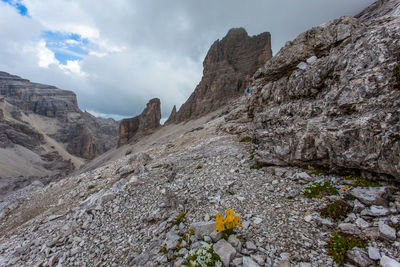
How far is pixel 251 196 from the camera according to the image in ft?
25.8

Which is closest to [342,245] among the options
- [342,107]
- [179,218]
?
[179,218]

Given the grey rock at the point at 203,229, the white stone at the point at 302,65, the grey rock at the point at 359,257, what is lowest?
the grey rock at the point at 359,257

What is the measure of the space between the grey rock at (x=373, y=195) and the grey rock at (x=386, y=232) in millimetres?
913

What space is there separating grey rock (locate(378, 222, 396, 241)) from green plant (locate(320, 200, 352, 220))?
89 centimetres

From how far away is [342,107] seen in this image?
310 inches

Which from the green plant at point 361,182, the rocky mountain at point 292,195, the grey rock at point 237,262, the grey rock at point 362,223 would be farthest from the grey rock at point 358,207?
the grey rock at point 237,262

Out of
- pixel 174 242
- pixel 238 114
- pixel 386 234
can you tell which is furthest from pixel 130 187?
pixel 238 114

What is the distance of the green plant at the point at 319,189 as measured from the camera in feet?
22.0

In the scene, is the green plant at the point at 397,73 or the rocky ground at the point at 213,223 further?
the green plant at the point at 397,73

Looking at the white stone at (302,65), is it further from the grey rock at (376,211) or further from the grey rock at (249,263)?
the grey rock at (249,263)

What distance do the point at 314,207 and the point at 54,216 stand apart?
653 inches

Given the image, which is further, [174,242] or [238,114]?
[238,114]

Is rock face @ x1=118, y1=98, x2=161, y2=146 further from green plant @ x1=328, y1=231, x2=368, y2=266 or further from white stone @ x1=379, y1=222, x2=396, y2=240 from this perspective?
white stone @ x1=379, y1=222, x2=396, y2=240

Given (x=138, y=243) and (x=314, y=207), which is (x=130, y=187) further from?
(x=314, y=207)
